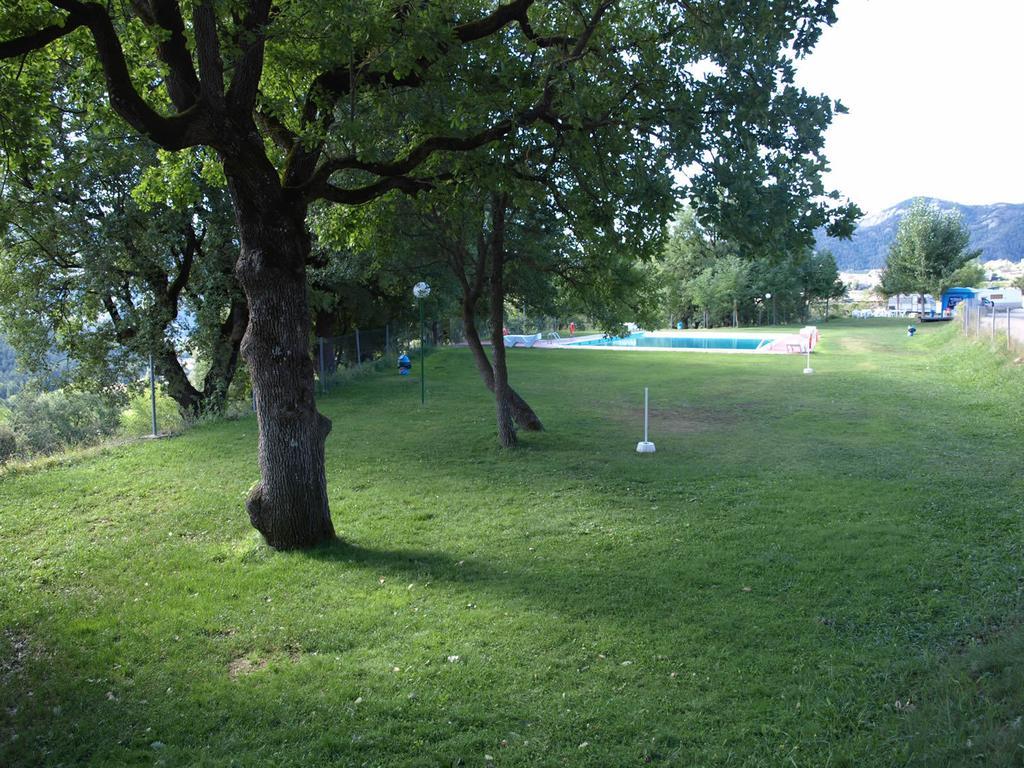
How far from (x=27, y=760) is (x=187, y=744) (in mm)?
812

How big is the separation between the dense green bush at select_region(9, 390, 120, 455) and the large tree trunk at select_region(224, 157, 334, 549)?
18147 millimetres

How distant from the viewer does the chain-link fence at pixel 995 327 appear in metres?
18.5

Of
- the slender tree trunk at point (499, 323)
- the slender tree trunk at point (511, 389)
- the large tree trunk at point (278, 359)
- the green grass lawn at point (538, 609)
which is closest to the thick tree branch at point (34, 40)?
the large tree trunk at point (278, 359)

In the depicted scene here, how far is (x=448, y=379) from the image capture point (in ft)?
77.0

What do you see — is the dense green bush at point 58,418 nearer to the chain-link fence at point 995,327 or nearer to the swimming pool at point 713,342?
the swimming pool at point 713,342

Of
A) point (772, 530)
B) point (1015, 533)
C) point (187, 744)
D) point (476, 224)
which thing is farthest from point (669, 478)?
point (187, 744)

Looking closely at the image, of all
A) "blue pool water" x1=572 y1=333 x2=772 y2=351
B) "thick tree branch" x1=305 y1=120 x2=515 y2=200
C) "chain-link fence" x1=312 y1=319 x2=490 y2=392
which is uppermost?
"thick tree branch" x1=305 y1=120 x2=515 y2=200

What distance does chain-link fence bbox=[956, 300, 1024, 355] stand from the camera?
1850 centimetres

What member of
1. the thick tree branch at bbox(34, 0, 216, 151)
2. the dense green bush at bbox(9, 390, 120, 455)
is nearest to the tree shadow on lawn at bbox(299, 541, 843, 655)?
the thick tree branch at bbox(34, 0, 216, 151)

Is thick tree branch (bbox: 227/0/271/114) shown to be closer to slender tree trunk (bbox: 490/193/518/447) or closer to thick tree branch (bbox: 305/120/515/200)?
thick tree branch (bbox: 305/120/515/200)

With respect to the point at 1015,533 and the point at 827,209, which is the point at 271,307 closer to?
the point at 827,209

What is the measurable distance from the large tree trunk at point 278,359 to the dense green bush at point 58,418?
18.1m

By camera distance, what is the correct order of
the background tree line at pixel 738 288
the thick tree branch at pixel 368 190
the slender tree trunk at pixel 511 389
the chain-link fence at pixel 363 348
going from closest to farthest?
1. the thick tree branch at pixel 368 190
2. the slender tree trunk at pixel 511 389
3. the chain-link fence at pixel 363 348
4. the background tree line at pixel 738 288

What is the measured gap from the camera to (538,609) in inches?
229
